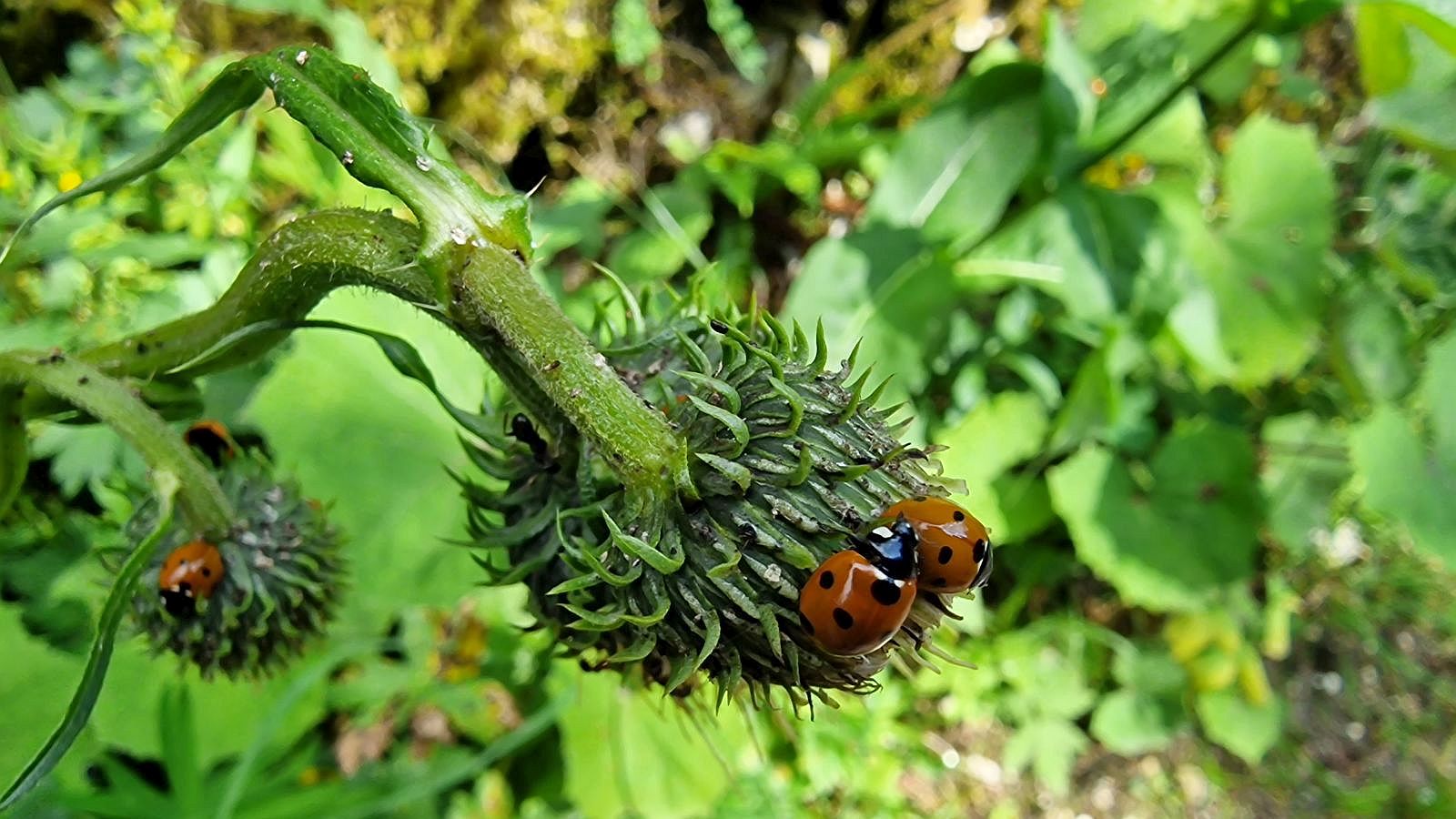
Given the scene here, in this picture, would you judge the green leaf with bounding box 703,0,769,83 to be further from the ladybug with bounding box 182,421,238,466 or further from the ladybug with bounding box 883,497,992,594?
the ladybug with bounding box 883,497,992,594

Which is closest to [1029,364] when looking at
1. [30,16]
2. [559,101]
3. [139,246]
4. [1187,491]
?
[1187,491]

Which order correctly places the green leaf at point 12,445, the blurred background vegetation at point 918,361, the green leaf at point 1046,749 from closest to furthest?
1. the green leaf at point 12,445
2. the blurred background vegetation at point 918,361
3. the green leaf at point 1046,749

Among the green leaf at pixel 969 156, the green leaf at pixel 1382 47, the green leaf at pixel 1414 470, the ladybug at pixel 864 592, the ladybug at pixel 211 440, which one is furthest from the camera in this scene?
the green leaf at pixel 969 156

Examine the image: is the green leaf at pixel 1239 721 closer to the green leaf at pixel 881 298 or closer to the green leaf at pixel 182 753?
the green leaf at pixel 881 298

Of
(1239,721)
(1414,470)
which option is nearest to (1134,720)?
(1239,721)

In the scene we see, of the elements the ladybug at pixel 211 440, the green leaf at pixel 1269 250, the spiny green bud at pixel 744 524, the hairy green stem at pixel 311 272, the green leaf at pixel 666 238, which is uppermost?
the hairy green stem at pixel 311 272

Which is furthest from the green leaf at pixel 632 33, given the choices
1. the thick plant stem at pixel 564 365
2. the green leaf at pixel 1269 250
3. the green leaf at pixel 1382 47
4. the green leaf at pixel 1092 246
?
the thick plant stem at pixel 564 365

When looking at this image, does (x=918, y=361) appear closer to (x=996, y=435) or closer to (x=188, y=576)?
(x=996, y=435)
